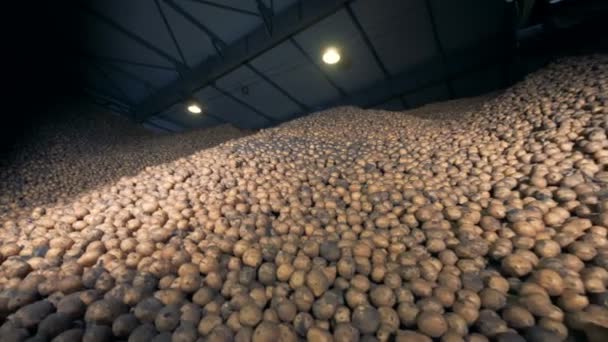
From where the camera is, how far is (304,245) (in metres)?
1.62

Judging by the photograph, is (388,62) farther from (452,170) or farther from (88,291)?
(88,291)

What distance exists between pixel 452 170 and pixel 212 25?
518 cm

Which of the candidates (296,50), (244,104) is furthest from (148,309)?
(244,104)

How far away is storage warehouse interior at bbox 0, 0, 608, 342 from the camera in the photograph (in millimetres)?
1127

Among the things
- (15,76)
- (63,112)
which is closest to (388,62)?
(63,112)

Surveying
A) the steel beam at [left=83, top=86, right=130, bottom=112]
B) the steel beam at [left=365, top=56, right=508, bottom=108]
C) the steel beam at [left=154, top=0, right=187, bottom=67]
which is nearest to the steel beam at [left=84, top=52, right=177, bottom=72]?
the steel beam at [left=154, top=0, right=187, bottom=67]

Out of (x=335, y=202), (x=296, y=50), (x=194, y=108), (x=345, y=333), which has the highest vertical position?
(x=296, y=50)

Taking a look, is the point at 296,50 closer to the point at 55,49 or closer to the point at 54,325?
the point at 54,325

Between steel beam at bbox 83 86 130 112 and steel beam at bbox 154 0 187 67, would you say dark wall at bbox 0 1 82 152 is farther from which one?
steel beam at bbox 154 0 187 67

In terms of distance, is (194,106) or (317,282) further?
(194,106)

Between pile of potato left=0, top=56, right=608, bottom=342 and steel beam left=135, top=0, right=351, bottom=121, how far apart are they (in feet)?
10.6

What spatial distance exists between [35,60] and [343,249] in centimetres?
922

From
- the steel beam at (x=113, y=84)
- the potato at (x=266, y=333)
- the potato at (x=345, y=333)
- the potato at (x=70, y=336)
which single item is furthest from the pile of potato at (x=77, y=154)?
the potato at (x=345, y=333)

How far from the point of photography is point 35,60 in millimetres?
6520
